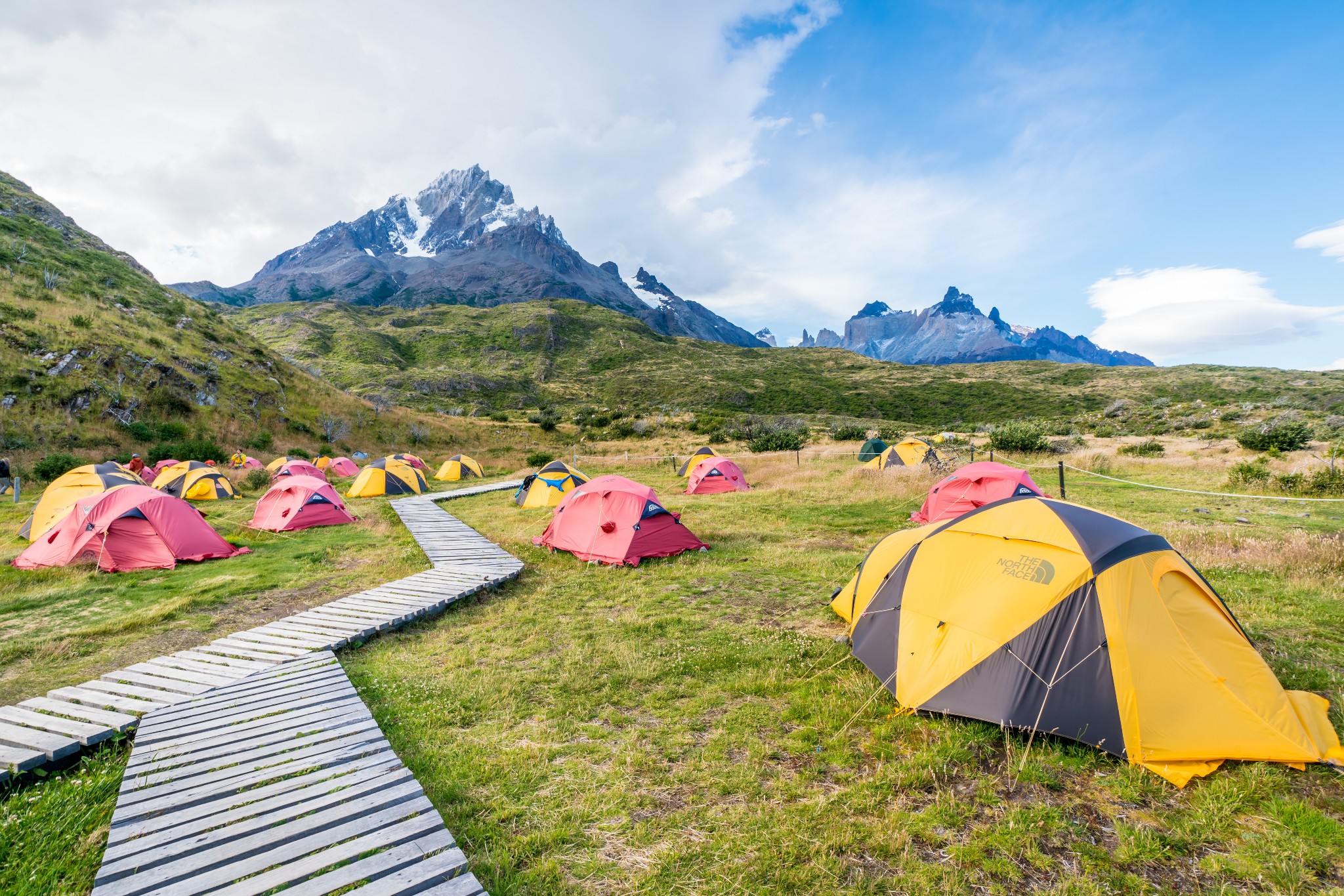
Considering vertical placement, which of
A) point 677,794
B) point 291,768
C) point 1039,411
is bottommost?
point 677,794

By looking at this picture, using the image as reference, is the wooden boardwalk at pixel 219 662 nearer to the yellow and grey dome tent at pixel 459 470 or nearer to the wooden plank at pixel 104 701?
the wooden plank at pixel 104 701

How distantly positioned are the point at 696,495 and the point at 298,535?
11940 millimetres

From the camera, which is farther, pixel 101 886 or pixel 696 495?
pixel 696 495

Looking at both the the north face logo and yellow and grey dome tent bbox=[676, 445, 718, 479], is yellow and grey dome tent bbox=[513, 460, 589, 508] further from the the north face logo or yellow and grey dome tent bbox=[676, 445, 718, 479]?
the the north face logo

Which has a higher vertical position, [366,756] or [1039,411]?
[1039,411]

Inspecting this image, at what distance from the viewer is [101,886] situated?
10.4 feet

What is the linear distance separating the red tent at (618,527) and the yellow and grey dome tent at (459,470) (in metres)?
16.9

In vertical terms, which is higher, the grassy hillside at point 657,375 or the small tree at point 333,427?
the grassy hillside at point 657,375

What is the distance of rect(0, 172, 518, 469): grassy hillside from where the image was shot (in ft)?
71.9

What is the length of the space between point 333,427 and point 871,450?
3078cm


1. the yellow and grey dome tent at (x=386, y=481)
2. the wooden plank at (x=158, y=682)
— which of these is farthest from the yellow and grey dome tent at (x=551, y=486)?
the wooden plank at (x=158, y=682)

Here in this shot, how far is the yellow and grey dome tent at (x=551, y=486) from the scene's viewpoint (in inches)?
718

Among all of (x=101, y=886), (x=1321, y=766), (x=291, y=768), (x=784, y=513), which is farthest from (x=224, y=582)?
(x=1321, y=766)

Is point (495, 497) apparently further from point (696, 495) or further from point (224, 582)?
point (224, 582)
